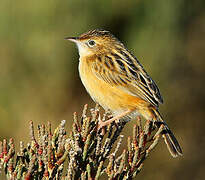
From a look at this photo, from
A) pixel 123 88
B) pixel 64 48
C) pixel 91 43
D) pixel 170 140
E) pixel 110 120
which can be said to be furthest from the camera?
→ pixel 64 48

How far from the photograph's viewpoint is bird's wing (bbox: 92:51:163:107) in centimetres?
525

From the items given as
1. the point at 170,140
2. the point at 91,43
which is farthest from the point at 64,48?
the point at 170,140

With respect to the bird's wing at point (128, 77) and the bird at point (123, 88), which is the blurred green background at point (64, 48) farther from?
the bird's wing at point (128, 77)

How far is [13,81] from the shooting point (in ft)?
28.3

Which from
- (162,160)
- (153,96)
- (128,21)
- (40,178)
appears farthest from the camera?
(162,160)

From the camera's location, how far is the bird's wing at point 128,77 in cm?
525

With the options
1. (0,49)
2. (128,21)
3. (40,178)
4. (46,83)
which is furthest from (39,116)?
(40,178)

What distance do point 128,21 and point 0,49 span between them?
2.60 meters

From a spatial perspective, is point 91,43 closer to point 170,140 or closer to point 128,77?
point 128,77

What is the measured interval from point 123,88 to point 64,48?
3.38m

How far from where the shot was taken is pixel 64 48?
846cm

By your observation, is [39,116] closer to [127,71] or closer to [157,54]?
[157,54]

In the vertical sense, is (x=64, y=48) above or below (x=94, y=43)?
above

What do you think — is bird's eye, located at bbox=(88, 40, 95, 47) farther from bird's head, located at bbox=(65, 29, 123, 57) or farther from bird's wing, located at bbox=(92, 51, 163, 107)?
bird's wing, located at bbox=(92, 51, 163, 107)
